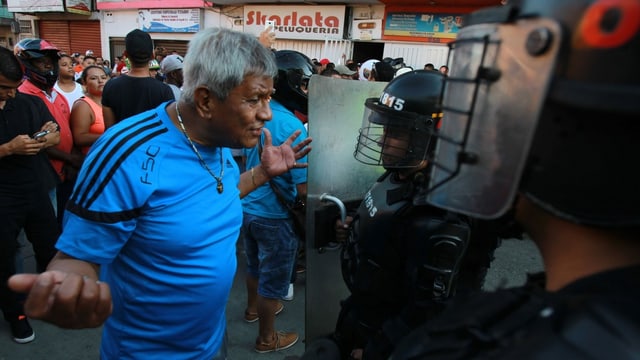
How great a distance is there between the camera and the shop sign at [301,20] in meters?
13.8

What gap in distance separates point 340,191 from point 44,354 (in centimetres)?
216

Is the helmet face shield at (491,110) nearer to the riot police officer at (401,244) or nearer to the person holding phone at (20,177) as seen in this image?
the riot police officer at (401,244)

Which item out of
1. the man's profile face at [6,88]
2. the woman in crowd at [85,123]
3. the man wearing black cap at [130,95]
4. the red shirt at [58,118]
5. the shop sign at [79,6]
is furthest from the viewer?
the shop sign at [79,6]

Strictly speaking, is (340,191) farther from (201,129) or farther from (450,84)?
(450,84)

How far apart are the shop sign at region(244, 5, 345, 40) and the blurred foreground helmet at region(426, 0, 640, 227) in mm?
13668

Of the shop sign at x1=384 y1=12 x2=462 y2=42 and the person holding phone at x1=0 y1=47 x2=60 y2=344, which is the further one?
the shop sign at x1=384 y1=12 x2=462 y2=42

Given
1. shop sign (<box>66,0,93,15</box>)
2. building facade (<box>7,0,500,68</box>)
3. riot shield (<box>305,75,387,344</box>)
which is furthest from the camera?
shop sign (<box>66,0,93,15</box>)

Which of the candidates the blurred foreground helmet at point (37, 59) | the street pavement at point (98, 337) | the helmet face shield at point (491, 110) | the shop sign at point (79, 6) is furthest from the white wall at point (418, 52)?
the shop sign at point (79, 6)

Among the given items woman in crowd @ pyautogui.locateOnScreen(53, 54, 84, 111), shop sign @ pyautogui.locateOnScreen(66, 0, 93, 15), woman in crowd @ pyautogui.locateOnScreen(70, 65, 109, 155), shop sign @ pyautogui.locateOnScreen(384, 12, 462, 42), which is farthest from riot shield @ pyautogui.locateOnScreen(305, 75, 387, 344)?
shop sign @ pyautogui.locateOnScreen(66, 0, 93, 15)

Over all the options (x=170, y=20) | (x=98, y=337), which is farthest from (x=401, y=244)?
(x=170, y=20)

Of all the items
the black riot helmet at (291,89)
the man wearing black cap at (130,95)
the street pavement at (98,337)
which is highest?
the black riot helmet at (291,89)

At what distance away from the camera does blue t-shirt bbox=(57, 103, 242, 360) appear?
3.90 feet

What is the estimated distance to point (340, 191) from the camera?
2.26 m

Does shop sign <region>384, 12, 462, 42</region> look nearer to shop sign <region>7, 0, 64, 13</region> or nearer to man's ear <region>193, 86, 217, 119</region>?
man's ear <region>193, 86, 217, 119</region>
